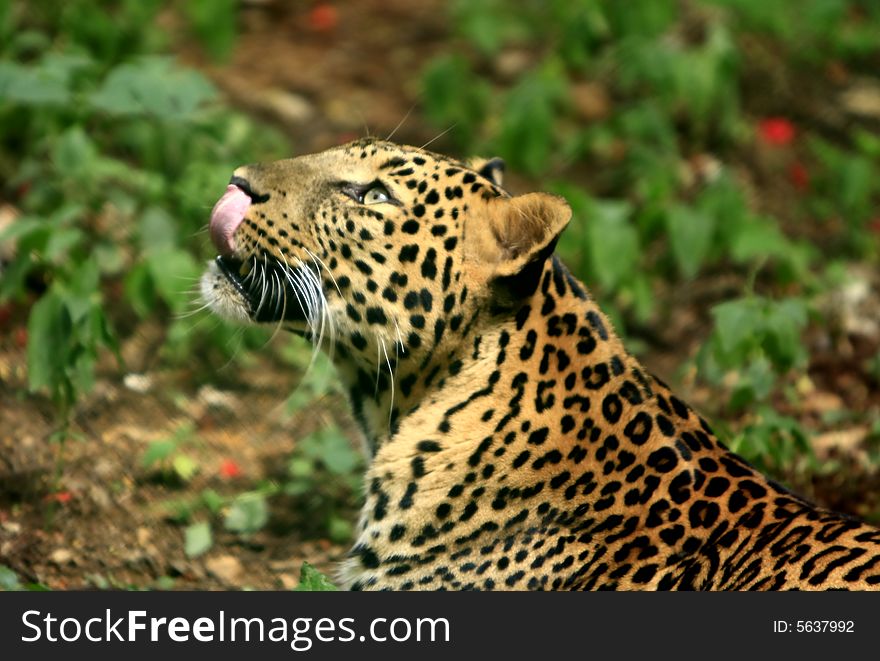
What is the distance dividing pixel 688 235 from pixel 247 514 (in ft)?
11.6

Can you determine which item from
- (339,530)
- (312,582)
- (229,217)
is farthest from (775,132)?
(312,582)

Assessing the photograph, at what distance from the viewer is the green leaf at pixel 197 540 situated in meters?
6.66

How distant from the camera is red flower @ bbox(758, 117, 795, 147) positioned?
11.4 m

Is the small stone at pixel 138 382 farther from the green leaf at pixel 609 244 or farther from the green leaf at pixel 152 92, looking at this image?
the green leaf at pixel 609 244

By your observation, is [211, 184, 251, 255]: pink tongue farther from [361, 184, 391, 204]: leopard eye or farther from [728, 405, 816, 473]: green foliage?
[728, 405, 816, 473]: green foliage

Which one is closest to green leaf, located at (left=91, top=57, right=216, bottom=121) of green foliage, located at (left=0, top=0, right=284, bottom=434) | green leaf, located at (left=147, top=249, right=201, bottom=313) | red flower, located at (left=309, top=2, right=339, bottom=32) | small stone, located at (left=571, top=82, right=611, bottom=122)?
green foliage, located at (left=0, top=0, right=284, bottom=434)

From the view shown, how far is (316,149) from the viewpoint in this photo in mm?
10469

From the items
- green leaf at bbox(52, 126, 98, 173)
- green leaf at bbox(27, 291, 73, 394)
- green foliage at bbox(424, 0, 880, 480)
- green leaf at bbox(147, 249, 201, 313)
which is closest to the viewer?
green leaf at bbox(27, 291, 73, 394)

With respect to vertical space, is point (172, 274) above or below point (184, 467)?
above

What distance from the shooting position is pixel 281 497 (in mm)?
7324

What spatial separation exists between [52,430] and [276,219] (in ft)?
7.42

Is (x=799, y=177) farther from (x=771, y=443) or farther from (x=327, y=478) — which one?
(x=327, y=478)
